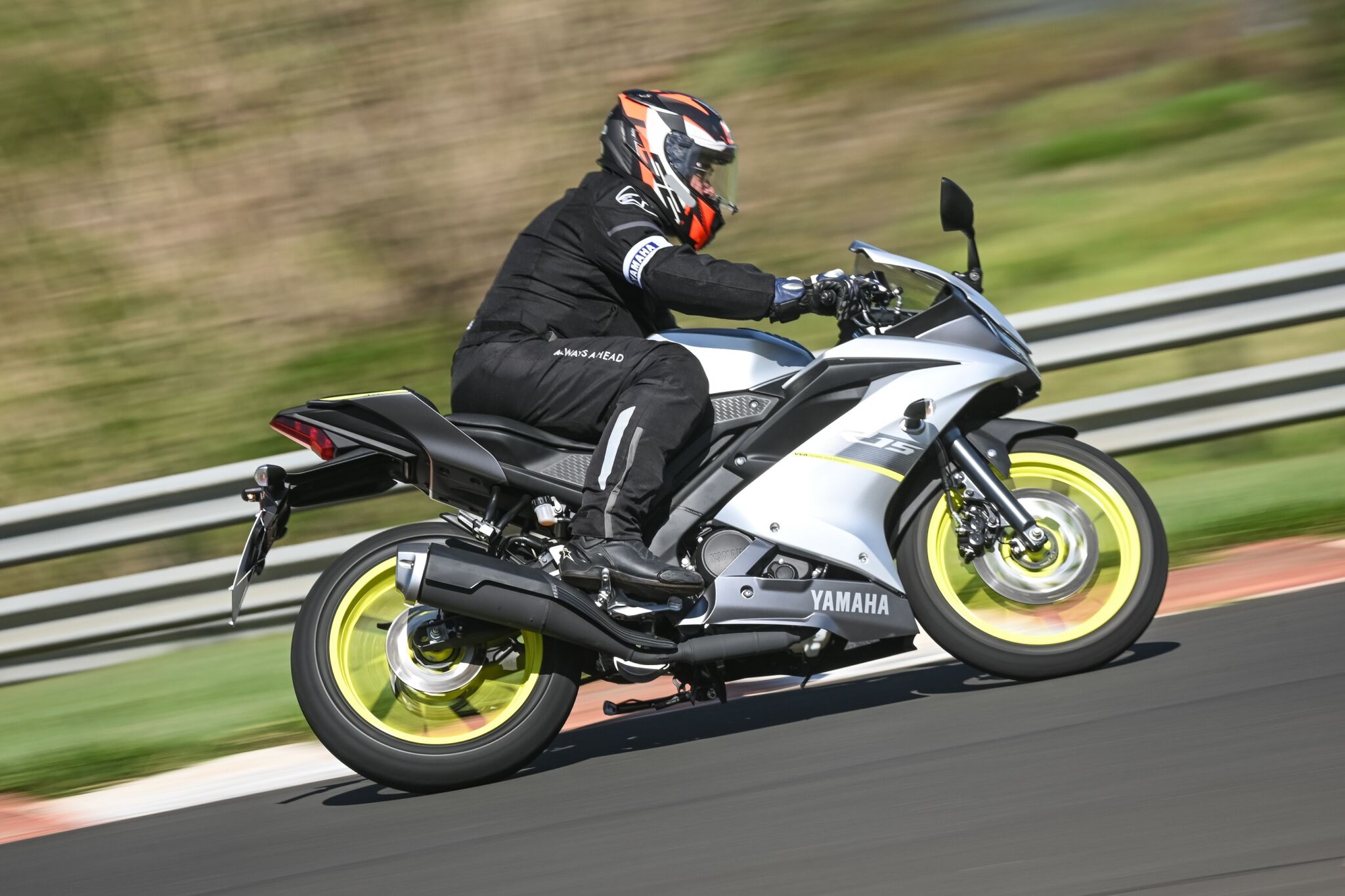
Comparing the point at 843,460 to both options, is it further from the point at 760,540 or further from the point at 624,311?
Answer: the point at 624,311

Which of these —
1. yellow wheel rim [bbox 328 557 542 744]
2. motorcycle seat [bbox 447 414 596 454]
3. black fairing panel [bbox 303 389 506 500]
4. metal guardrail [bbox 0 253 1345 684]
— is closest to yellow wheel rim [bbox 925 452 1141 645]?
motorcycle seat [bbox 447 414 596 454]

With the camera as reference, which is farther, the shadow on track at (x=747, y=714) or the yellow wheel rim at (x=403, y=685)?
the shadow on track at (x=747, y=714)

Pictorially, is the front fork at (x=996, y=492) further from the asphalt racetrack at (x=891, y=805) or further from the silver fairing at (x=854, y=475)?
the asphalt racetrack at (x=891, y=805)

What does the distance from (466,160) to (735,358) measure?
7.56 meters

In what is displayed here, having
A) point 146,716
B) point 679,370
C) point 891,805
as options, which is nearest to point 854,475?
point 679,370

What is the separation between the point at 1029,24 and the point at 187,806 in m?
9.77

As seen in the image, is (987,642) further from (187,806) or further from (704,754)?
(187,806)

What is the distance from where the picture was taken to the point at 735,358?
4844 millimetres

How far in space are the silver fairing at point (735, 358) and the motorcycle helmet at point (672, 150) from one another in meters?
0.35

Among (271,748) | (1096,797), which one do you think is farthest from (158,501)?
(1096,797)

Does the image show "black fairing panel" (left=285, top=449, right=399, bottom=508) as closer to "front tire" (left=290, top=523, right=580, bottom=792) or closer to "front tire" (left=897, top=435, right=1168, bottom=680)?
"front tire" (left=290, top=523, right=580, bottom=792)

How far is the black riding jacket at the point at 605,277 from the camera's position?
4656 millimetres

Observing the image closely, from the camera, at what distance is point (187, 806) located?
492 centimetres

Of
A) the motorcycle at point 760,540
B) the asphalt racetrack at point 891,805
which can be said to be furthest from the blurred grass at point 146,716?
the motorcycle at point 760,540
